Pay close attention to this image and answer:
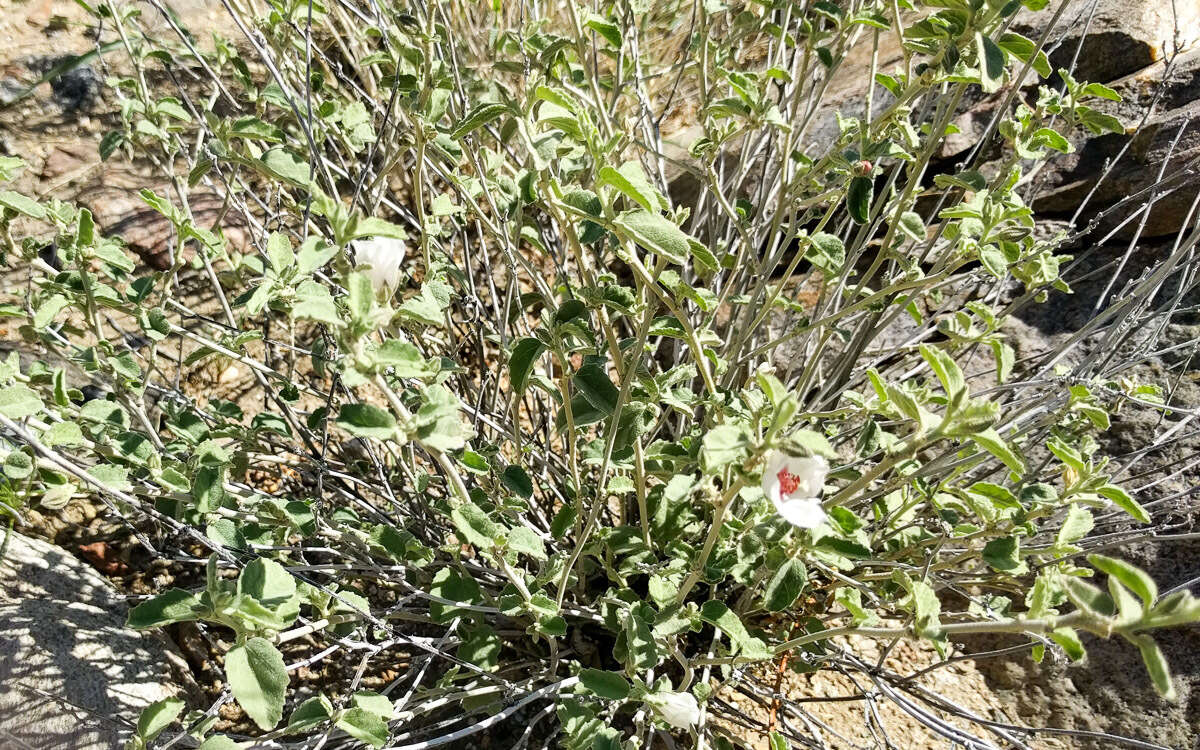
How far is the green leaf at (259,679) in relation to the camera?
3.22ft

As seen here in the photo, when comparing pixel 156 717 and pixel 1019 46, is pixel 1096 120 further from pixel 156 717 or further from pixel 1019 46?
pixel 156 717

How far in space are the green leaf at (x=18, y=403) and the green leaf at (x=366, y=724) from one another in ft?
2.17

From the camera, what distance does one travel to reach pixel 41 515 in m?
2.12

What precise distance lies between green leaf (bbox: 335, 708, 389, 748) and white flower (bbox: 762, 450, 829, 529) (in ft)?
2.13

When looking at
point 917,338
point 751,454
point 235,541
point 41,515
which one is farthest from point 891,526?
point 41,515

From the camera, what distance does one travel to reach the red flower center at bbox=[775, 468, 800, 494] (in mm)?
1137

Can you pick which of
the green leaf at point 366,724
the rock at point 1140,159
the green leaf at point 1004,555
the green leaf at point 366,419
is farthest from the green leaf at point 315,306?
the rock at point 1140,159

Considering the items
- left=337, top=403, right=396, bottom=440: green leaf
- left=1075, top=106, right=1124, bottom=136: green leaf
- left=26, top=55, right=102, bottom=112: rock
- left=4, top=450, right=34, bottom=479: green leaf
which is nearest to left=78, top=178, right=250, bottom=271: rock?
left=26, top=55, right=102, bottom=112: rock

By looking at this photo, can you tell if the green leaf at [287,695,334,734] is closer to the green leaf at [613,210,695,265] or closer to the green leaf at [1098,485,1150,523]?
the green leaf at [613,210,695,265]

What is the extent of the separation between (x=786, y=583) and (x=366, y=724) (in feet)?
2.24

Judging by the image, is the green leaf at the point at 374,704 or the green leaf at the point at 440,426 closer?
the green leaf at the point at 440,426

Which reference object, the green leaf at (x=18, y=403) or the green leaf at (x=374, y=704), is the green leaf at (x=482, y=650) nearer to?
the green leaf at (x=374, y=704)

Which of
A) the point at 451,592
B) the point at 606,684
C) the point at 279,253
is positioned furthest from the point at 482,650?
the point at 279,253

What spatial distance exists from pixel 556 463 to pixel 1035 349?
146 centimetres
